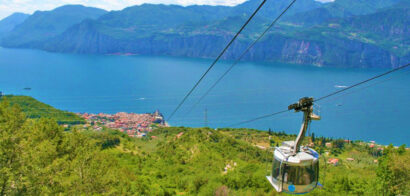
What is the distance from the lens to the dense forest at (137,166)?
7539 mm

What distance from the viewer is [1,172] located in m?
6.72

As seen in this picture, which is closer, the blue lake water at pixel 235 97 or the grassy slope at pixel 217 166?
the grassy slope at pixel 217 166

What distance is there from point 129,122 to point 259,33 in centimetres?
9107

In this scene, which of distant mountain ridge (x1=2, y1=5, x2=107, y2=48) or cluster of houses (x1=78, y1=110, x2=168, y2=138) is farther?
distant mountain ridge (x1=2, y1=5, x2=107, y2=48)

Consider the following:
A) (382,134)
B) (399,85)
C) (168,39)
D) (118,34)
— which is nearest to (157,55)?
(168,39)

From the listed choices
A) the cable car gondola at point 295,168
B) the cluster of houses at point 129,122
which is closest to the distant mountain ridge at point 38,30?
the cluster of houses at point 129,122

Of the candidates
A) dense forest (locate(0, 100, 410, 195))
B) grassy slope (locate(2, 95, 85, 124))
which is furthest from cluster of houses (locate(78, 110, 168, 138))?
dense forest (locate(0, 100, 410, 195))

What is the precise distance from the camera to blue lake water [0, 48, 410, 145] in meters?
43.1

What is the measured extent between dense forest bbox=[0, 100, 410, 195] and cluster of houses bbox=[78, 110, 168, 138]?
11.8 meters

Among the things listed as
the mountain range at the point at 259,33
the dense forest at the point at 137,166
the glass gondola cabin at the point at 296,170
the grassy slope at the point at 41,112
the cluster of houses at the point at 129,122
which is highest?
the mountain range at the point at 259,33

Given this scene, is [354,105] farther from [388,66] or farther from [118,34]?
[118,34]

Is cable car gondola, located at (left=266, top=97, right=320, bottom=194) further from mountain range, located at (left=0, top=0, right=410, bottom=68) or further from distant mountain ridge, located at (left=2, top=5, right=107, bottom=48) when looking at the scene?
distant mountain ridge, located at (left=2, top=5, right=107, bottom=48)

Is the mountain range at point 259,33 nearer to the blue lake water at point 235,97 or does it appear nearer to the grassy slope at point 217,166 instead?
the blue lake water at point 235,97

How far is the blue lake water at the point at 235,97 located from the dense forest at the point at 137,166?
49.7ft
